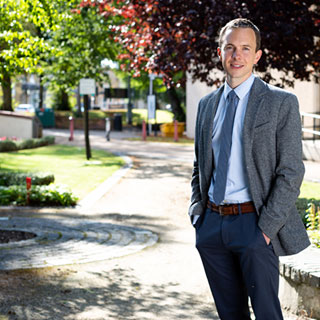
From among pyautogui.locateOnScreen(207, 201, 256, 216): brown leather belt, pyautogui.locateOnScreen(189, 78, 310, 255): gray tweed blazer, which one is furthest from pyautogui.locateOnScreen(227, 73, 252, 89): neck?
pyautogui.locateOnScreen(207, 201, 256, 216): brown leather belt

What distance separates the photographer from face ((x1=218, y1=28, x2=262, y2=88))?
3.28 metres

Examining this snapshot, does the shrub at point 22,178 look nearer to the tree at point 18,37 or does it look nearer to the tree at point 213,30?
the tree at point 213,30

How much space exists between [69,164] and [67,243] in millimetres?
10653

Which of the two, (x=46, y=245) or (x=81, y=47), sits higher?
(x=81, y=47)

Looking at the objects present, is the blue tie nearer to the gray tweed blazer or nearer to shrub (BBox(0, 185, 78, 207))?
the gray tweed blazer

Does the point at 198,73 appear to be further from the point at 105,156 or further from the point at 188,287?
the point at 105,156

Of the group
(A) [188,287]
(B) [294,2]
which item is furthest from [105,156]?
(A) [188,287]

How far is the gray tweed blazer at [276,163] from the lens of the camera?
3.10 m

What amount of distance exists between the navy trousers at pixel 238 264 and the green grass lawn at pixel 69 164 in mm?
8623

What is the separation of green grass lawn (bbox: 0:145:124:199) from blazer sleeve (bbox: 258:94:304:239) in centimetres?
895

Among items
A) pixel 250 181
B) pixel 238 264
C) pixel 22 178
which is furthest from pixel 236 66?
pixel 22 178

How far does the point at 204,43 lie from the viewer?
972cm

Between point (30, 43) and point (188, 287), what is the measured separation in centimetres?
405

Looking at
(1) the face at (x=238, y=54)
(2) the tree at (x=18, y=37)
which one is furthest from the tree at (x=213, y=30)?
(1) the face at (x=238, y=54)
